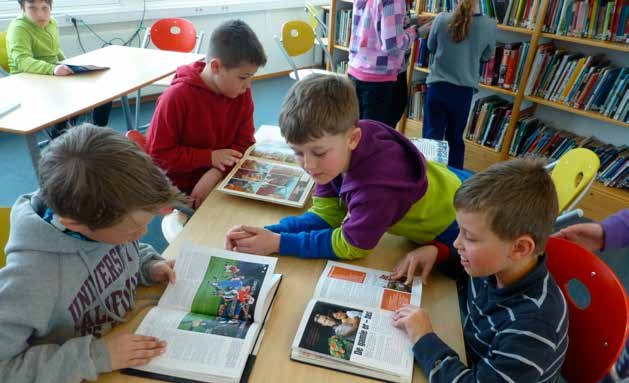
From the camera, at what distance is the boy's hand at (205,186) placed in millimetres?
1563

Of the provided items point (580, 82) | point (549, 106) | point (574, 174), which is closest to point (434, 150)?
point (574, 174)

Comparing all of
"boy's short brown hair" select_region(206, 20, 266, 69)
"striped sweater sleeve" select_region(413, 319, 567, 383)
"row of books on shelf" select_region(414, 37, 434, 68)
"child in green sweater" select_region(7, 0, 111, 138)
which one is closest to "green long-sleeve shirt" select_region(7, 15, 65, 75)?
"child in green sweater" select_region(7, 0, 111, 138)

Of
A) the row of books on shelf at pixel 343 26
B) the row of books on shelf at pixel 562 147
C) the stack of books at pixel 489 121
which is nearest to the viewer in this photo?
the row of books on shelf at pixel 562 147

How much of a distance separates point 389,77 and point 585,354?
2.05m

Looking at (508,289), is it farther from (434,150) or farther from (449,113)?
(449,113)

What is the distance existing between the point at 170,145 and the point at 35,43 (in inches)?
74.4

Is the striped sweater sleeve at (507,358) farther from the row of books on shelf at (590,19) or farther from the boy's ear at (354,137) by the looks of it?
the row of books on shelf at (590,19)

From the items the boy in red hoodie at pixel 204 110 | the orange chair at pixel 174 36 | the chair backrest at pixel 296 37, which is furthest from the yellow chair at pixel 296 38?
the boy in red hoodie at pixel 204 110

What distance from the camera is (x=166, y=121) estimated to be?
5.38ft

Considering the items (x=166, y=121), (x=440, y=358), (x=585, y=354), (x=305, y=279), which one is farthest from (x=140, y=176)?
→ (x=585, y=354)

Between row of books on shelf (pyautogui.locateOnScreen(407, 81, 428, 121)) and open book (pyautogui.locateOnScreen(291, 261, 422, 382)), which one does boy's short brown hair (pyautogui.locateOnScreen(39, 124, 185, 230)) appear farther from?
row of books on shelf (pyautogui.locateOnScreen(407, 81, 428, 121))

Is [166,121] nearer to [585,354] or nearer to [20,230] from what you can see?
[20,230]

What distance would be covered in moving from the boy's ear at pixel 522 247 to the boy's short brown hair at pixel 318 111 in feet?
1.66

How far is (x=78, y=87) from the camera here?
7.73ft
